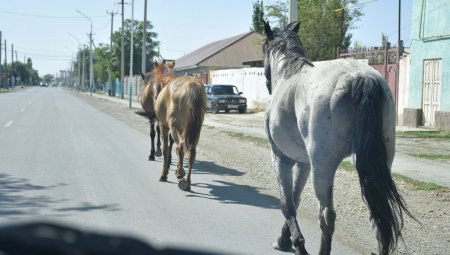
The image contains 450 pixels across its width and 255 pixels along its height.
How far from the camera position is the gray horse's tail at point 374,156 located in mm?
4293

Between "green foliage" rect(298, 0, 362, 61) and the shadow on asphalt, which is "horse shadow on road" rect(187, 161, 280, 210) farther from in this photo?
"green foliage" rect(298, 0, 362, 61)

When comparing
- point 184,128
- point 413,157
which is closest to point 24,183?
point 184,128

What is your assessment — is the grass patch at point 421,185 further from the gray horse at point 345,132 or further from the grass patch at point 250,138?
the grass patch at point 250,138

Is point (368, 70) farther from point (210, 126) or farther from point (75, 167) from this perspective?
point (210, 126)

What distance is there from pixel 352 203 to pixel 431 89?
537 inches

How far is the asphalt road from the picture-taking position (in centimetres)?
576

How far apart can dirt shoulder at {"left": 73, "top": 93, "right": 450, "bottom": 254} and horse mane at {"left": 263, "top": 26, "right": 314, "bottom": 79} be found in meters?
1.85

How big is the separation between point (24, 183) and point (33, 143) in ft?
19.2

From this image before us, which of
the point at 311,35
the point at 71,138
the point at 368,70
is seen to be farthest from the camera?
the point at 311,35

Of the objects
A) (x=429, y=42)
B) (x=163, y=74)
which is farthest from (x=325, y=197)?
(x=429, y=42)

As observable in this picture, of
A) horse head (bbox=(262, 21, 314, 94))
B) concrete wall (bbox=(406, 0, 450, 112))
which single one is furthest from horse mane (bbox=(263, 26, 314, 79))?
concrete wall (bbox=(406, 0, 450, 112))

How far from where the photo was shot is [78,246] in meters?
1.35

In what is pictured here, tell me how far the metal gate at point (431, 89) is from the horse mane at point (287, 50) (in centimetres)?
1504

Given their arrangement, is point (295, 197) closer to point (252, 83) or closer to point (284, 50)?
point (284, 50)
